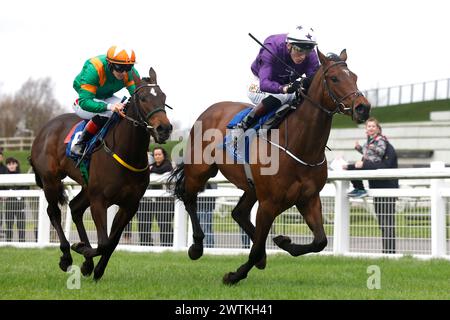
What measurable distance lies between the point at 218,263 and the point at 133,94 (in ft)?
9.49

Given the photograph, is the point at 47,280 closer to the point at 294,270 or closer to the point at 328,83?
the point at 294,270

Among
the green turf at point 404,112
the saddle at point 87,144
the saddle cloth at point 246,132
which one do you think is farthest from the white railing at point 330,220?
the green turf at point 404,112

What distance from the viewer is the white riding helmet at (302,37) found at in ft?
25.5

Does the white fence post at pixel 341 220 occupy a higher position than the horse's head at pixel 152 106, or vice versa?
the horse's head at pixel 152 106

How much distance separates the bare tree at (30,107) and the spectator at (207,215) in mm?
54578

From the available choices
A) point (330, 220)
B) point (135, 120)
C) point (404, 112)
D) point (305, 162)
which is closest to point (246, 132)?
point (305, 162)

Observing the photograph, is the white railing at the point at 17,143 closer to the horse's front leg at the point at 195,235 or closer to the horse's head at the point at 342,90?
the horse's front leg at the point at 195,235

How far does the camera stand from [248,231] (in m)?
8.95

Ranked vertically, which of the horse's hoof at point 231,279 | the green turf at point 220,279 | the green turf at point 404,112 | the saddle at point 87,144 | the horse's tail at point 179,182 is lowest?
the green turf at point 220,279

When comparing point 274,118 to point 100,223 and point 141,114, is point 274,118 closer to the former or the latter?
point 141,114

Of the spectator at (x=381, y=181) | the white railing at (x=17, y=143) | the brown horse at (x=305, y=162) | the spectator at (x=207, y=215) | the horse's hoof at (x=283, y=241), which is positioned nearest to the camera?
the brown horse at (x=305, y=162)

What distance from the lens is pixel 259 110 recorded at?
8055 millimetres

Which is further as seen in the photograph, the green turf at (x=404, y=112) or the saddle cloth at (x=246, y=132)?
the green turf at (x=404, y=112)

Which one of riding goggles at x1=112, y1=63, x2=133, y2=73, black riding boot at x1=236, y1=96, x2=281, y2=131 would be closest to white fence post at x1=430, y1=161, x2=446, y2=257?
black riding boot at x1=236, y1=96, x2=281, y2=131
